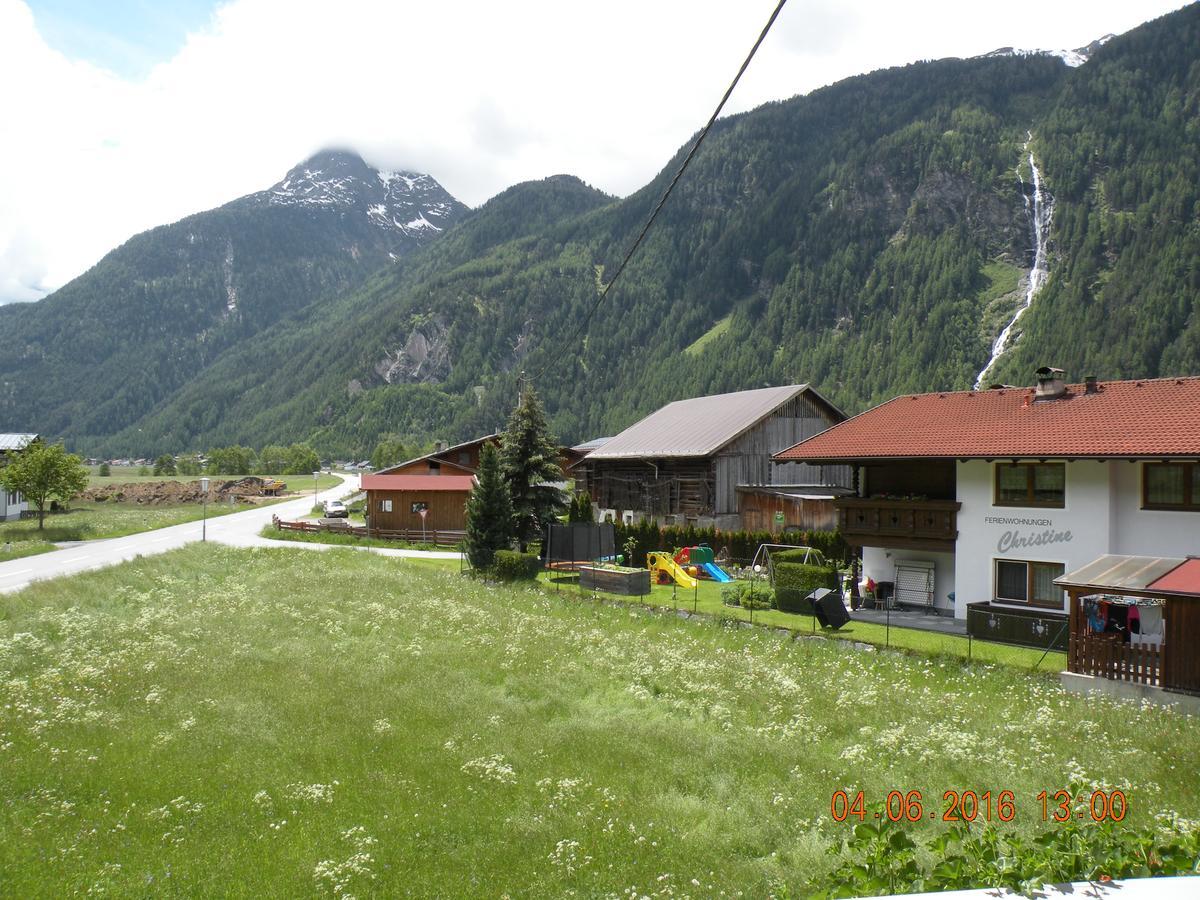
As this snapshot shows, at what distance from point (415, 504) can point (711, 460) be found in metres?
22.0

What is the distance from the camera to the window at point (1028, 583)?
26.1 m

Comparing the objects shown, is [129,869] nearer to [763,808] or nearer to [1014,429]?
[763,808]

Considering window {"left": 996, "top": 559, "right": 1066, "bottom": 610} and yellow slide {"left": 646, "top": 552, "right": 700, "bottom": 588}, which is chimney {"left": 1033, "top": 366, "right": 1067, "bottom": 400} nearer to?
window {"left": 996, "top": 559, "right": 1066, "bottom": 610}

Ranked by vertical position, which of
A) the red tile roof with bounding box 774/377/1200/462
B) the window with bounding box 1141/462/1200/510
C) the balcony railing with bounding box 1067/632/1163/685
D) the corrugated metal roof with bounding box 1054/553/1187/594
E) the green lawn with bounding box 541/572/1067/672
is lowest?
the green lawn with bounding box 541/572/1067/672

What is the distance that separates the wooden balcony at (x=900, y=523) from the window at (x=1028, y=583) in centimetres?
189

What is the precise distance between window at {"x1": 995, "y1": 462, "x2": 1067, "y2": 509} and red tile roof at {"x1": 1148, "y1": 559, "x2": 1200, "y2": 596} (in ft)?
23.2

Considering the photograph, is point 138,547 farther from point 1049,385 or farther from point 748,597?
point 1049,385

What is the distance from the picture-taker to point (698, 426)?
5319 cm

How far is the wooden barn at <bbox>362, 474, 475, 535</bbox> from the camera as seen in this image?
188 ft

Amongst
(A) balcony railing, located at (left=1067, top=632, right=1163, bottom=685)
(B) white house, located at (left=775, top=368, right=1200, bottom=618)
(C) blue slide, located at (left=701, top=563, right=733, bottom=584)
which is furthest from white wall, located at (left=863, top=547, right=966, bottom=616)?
(A) balcony railing, located at (left=1067, top=632, right=1163, bottom=685)

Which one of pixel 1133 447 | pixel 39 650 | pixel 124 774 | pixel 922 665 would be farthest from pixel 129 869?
pixel 1133 447

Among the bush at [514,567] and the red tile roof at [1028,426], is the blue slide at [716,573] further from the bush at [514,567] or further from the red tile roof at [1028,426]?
the bush at [514,567]

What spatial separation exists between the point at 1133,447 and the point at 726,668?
14.1 m

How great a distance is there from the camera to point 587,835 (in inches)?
416
